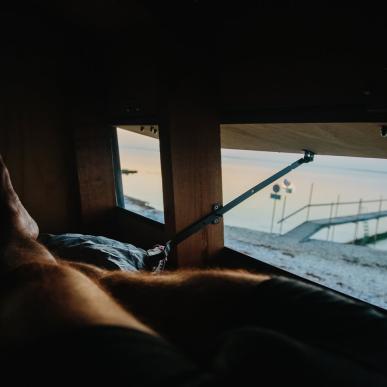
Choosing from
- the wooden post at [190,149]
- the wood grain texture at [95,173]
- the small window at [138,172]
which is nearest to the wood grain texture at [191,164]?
the wooden post at [190,149]

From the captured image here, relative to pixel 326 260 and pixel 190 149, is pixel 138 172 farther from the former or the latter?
pixel 326 260

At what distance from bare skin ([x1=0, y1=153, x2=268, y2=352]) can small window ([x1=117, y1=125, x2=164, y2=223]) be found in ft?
7.01

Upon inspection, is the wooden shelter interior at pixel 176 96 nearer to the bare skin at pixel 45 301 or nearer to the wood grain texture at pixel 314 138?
the wood grain texture at pixel 314 138

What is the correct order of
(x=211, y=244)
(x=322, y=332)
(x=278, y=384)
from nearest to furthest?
1. (x=278, y=384)
2. (x=322, y=332)
3. (x=211, y=244)

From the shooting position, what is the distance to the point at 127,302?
628mm

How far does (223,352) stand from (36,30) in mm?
3025

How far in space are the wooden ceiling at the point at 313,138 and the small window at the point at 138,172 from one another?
596mm

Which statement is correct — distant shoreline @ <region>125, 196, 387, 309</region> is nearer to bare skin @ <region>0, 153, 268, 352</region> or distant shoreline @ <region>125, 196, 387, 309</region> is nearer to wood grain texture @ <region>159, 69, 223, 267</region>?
wood grain texture @ <region>159, 69, 223, 267</region>

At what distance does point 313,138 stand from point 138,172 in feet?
6.97

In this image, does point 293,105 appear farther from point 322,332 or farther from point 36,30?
point 36,30

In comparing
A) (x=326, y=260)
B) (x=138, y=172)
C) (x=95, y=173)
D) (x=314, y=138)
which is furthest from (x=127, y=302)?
(x=138, y=172)

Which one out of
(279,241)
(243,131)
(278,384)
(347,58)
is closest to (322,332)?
(278,384)

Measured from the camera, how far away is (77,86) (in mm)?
2783

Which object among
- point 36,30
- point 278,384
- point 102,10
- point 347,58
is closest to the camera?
point 278,384
